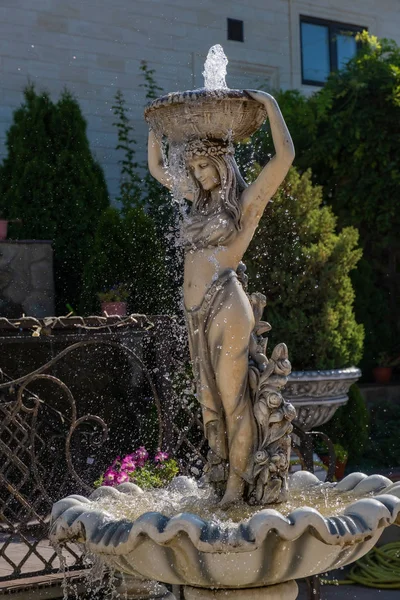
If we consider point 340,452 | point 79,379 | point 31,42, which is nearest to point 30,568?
point 79,379

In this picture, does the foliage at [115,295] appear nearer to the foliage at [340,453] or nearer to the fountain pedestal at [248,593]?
the foliage at [340,453]

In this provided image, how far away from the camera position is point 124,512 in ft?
11.5

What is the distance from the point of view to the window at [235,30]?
10789 millimetres

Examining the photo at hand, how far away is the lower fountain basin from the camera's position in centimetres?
287

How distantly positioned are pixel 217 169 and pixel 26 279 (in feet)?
15.2

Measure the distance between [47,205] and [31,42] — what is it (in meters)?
1.98

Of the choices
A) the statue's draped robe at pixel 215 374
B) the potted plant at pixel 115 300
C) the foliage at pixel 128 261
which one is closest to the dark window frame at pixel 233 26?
the foliage at pixel 128 261

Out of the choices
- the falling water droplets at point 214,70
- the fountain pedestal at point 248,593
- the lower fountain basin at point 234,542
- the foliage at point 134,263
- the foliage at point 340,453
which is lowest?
the foliage at point 340,453

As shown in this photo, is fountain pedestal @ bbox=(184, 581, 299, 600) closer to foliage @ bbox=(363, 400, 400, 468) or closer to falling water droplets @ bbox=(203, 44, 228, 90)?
falling water droplets @ bbox=(203, 44, 228, 90)

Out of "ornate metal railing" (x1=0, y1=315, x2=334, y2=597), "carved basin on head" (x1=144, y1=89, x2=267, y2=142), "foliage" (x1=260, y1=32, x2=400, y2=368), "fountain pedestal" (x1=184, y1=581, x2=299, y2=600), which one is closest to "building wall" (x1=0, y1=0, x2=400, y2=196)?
"foliage" (x1=260, y1=32, x2=400, y2=368)

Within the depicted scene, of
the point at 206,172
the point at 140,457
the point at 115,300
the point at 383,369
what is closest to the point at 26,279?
the point at 115,300

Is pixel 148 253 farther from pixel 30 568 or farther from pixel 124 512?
pixel 124 512

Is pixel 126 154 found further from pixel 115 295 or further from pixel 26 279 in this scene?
pixel 115 295

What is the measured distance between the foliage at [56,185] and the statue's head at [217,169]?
481cm
